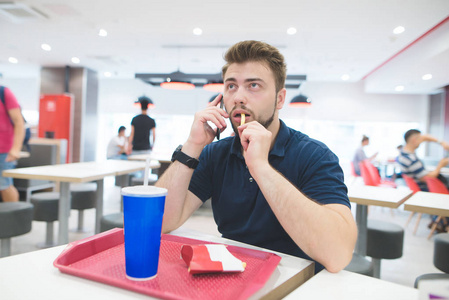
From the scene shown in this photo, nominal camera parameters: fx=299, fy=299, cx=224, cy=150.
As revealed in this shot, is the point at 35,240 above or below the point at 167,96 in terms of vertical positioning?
below

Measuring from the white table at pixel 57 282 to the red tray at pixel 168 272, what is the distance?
2 centimetres

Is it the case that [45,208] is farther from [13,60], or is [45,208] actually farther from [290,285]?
[13,60]

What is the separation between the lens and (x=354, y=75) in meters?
8.88

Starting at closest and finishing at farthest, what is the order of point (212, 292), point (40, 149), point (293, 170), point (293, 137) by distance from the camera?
point (212, 292) < point (293, 170) < point (293, 137) < point (40, 149)

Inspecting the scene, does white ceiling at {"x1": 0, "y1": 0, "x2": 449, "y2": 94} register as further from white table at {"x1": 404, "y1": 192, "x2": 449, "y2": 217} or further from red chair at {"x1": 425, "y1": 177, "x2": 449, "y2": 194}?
white table at {"x1": 404, "y1": 192, "x2": 449, "y2": 217}

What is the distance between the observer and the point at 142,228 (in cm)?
59

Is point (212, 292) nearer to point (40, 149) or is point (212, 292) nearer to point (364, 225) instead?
point (364, 225)

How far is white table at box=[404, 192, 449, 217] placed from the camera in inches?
63.3

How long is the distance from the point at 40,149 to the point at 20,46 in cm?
406

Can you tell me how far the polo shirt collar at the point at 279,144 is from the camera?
123cm

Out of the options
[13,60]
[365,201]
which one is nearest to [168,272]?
[365,201]

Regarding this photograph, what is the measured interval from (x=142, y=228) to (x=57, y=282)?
22cm

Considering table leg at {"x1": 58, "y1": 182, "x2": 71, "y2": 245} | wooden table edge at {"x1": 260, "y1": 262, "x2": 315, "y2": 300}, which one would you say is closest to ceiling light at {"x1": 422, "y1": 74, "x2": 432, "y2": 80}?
table leg at {"x1": 58, "y1": 182, "x2": 71, "y2": 245}

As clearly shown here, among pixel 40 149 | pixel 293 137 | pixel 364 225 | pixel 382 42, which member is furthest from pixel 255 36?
pixel 293 137
